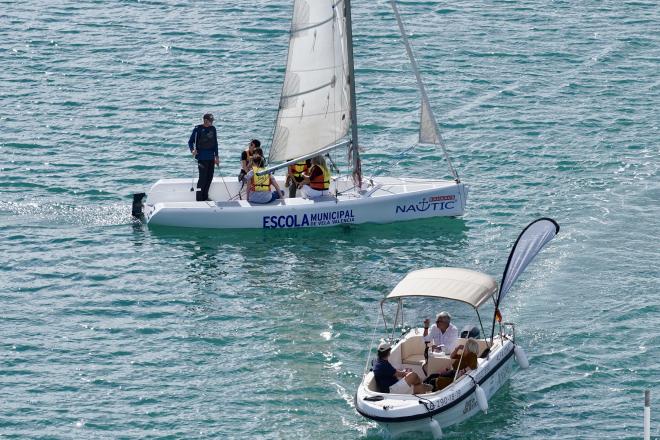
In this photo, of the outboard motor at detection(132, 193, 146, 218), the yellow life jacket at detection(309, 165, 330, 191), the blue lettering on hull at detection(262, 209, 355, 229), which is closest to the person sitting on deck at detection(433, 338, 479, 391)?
A: the blue lettering on hull at detection(262, 209, 355, 229)

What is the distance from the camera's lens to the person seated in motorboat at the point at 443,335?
1382 inches

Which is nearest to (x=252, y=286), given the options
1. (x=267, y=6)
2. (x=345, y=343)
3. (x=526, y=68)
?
(x=345, y=343)

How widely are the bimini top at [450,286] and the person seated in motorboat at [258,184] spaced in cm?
1022

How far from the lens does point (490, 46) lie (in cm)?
6028

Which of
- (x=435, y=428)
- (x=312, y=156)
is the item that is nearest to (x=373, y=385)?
(x=435, y=428)

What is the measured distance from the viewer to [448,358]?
34.4m

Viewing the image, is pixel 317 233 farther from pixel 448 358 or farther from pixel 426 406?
pixel 426 406

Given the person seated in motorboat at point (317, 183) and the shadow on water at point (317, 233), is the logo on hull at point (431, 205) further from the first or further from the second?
the person seated in motorboat at point (317, 183)

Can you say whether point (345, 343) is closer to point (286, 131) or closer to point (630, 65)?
point (286, 131)

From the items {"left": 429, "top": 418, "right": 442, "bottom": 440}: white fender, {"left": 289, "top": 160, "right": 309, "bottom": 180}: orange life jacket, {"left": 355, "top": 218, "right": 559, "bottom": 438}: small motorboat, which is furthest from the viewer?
{"left": 289, "top": 160, "right": 309, "bottom": 180}: orange life jacket

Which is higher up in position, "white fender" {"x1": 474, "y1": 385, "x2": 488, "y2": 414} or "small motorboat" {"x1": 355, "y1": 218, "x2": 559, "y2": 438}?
"small motorboat" {"x1": 355, "y1": 218, "x2": 559, "y2": 438}

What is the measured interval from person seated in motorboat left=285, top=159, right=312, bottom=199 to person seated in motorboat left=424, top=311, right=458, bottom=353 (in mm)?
12047

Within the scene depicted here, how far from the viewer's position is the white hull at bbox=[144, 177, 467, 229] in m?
44.8

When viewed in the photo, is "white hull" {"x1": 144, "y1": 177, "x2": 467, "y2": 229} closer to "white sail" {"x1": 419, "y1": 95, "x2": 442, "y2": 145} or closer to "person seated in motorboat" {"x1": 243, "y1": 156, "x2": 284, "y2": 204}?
"person seated in motorboat" {"x1": 243, "y1": 156, "x2": 284, "y2": 204}
